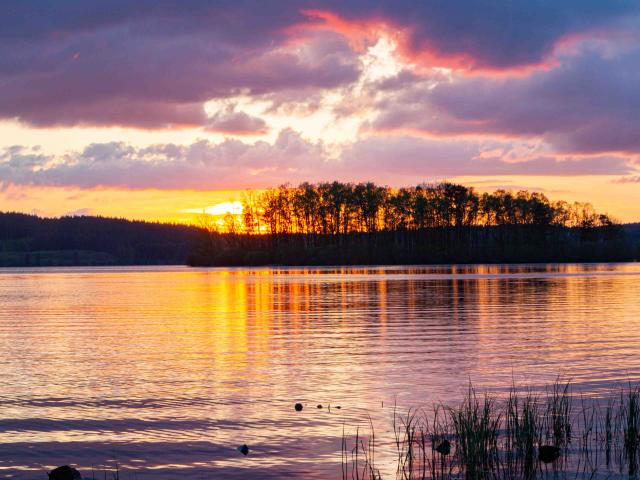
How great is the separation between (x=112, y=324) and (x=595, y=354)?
2881cm

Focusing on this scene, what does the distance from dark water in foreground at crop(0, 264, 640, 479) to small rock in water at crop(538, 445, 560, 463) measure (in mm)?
3143

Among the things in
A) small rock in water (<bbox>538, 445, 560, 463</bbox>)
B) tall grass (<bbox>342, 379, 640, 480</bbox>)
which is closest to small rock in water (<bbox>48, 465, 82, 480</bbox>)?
tall grass (<bbox>342, 379, 640, 480</bbox>)

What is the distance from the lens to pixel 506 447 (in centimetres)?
1630

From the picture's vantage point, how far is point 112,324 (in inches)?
1834

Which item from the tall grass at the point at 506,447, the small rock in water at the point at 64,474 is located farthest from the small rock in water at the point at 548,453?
the small rock in water at the point at 64,474

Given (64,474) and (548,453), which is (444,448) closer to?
(548,453)

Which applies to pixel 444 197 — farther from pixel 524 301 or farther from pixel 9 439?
pixel 9 439

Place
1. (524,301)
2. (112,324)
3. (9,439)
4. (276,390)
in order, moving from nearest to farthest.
A: (9,439) < (276,390) < (112,324) < (524,301)

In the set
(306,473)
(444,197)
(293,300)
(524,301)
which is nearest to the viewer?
(306,473)

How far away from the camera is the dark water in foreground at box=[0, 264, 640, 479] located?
1691cm

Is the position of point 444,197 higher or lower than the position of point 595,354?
higher

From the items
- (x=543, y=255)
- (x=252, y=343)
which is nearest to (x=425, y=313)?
(x=252, y=343)

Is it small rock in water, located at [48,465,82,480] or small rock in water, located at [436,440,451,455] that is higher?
small rock in water, located at [48,465,82,480]

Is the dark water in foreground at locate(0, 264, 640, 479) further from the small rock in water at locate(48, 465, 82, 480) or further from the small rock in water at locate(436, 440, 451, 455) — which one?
the small rock in water at locate(48, 465, 82, 480)
